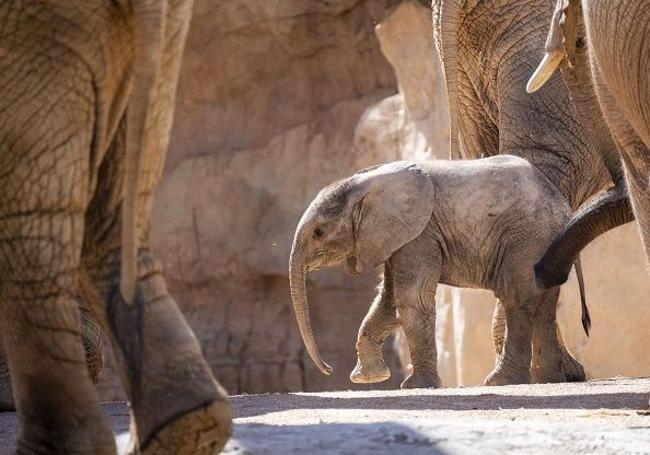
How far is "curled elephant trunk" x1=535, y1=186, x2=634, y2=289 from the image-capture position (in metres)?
4.35

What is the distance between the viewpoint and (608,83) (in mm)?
3896

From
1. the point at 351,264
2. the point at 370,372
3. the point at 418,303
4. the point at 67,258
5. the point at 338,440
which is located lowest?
the point at 338,440

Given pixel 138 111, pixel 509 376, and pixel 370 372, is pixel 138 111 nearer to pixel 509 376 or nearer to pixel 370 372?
pixel 509 376

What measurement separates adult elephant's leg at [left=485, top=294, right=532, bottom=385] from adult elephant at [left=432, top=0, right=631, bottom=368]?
574 mm

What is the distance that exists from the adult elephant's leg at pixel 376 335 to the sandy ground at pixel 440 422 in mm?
1445

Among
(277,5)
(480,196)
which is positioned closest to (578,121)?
(480,196)

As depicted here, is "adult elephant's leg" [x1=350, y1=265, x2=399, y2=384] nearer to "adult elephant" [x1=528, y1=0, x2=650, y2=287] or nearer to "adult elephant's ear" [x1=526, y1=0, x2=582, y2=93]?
"adult elephant" [x1=528, y1=0, x2=650, y2=287]

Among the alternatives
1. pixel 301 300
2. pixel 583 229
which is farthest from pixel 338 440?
pixel 301 300

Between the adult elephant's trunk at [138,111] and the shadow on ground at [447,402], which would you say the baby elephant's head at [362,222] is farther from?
the adult elephant's trunk at [138,111]

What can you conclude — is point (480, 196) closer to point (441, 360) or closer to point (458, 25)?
point (458, 25)

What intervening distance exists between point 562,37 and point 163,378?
206 cm

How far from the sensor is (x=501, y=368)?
6.53 metres

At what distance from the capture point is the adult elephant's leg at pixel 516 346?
648 centimetres

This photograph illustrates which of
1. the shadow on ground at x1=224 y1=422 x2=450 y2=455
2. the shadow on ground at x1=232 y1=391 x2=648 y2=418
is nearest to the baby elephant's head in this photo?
the shadow on ground at x1=232 y1=391 x2=648 y2=418
